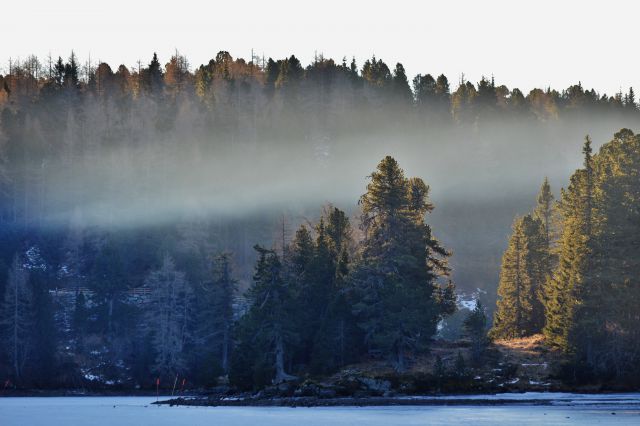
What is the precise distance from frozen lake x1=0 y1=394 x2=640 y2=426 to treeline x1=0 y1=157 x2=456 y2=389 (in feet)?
41.7

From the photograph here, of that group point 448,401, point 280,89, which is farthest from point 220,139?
point 448,401

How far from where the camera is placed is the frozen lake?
48219mm

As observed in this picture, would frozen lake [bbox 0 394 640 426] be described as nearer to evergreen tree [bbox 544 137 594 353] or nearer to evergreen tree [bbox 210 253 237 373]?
evergreen tree [bbox 544 137 594 353]

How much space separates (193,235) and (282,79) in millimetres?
50925

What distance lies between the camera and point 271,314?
7750 cm

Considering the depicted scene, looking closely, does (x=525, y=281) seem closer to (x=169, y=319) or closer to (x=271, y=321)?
(x=271, y=321)

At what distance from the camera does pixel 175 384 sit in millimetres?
93875

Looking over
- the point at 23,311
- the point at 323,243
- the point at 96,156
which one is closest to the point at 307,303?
the point at 323,243

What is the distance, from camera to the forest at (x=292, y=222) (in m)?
72.6

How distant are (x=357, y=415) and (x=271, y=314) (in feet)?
78.4

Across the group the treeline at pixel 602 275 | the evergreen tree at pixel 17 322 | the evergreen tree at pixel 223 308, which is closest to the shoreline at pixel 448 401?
the treeline at pixel 602 275

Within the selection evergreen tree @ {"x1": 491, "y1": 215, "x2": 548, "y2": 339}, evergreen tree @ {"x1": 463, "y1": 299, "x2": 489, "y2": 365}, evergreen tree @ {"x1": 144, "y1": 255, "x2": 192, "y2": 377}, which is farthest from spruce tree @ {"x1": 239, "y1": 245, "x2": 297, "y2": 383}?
evergreen tree @ {"x1": 144, "y1": 255, "x2": 192, "y2": 377}

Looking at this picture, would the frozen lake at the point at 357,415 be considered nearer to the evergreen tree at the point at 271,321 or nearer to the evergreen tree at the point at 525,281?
the evergreen tree at the point at 271,321

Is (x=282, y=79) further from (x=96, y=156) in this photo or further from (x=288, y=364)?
(x=288, y=364)
